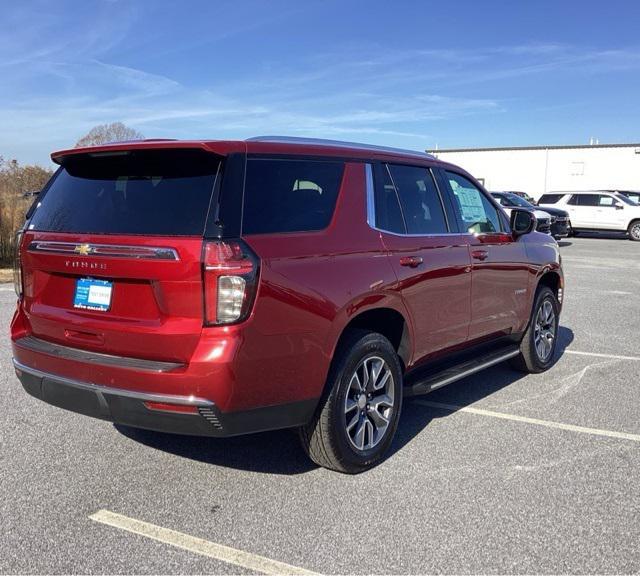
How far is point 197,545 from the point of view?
3.01 meters

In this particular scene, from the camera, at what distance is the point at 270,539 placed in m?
3.06

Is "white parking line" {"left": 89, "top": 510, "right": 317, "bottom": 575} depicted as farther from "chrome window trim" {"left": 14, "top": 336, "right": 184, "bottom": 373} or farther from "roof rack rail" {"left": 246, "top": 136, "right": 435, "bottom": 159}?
"roof rack rail" {"left": 246, "top": 136, "right": 435, "bottom": 159}

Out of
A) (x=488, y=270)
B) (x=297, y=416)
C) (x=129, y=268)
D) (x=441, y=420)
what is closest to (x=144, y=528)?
(x=297, y=416)

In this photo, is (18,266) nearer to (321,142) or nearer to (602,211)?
(321,142)

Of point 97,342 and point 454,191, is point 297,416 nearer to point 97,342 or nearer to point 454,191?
point 97,342

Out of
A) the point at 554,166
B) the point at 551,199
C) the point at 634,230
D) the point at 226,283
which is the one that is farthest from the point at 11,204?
the point at 554,166

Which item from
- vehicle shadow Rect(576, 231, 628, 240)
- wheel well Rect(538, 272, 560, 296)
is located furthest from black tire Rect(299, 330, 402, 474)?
vehicle shadow Rect(576, 231, 628, 240)

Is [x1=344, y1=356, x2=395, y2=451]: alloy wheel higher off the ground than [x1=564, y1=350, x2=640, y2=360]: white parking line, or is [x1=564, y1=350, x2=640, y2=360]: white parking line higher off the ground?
[x1=344, y1=356, x2=395, y2=451]: alloy wheel

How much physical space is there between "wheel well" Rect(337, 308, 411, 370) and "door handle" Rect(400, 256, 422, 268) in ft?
1.03

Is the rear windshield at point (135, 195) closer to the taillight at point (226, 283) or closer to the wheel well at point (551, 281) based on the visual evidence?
the taillight at point (226, 283)

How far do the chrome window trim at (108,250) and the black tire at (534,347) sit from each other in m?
3.76

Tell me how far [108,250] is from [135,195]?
0.34m

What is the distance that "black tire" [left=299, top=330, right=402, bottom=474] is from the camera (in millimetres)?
3611

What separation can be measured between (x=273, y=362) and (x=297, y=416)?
374mm
